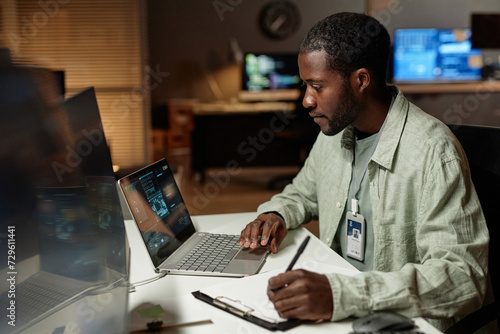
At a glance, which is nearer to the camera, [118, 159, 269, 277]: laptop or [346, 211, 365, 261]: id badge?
[118, 159, 269, 277]: laptop

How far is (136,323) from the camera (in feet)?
2.86

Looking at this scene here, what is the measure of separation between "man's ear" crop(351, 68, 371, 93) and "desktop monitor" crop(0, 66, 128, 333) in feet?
2.49

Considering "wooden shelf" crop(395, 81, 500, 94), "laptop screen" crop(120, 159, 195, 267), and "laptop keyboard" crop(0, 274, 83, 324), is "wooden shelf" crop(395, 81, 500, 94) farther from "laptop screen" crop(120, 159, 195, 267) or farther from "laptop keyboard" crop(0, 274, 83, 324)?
"laptop keyboard" crop(0, 274, 83, 324)

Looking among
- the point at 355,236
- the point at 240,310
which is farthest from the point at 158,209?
the point at 355,236

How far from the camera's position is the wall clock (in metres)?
6.38

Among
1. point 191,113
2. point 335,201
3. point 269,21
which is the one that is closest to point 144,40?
point 191,113

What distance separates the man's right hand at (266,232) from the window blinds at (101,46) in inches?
137

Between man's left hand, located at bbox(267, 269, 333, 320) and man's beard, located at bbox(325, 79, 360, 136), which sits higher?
man's beard, located at bbox(325, 79, 360, 136)

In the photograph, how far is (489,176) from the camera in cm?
127

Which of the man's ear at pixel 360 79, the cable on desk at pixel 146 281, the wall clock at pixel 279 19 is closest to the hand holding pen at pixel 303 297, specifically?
the cable on desk at pixel 146 281

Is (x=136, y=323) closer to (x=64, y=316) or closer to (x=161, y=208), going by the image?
(x=64, y=316)

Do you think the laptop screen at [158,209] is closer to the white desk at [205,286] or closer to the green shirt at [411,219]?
the white desk at [205,286]

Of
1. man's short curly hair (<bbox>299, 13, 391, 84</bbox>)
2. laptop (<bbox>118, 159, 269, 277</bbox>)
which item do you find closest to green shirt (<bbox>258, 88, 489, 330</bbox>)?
man's short curly hair (<bbox>299, 13, 391, 84</bbox>)

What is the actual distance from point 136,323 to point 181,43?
19.0ft
